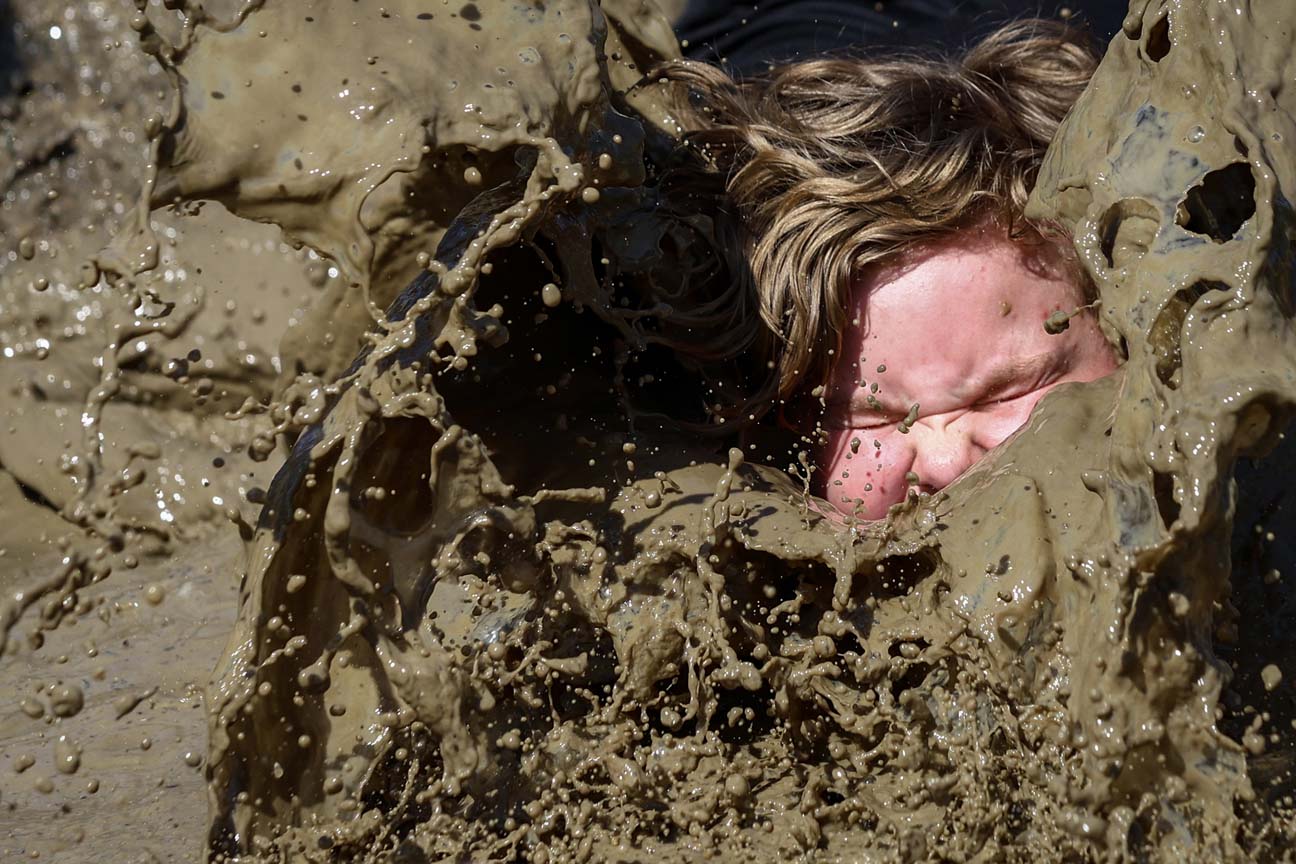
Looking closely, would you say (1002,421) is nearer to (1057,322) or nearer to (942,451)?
(942,451)

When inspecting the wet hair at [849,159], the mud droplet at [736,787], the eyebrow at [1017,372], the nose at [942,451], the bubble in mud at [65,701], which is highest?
the wet hair at [849,159]

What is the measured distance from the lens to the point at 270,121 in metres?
1.73

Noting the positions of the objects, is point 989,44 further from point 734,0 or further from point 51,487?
point 51,487

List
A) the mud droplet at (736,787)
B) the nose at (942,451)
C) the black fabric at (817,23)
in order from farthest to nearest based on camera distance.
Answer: the black fabric at (817,23)
the nose at (942,451)
the mud droplet at (736,787)

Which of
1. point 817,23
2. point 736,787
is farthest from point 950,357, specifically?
point 817,23

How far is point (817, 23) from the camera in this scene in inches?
144

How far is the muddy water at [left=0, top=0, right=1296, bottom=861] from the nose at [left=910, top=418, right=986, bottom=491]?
0.51 ft

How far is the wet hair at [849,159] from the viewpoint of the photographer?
7.55 ft

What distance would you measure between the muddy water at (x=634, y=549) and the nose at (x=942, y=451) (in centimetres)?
15

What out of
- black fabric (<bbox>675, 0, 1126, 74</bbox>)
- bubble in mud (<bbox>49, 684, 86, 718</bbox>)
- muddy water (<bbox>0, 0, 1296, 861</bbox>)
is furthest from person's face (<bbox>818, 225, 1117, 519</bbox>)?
black fabric (<bbox>675, 0, 1126, 74</bbox>)

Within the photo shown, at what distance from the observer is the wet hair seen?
2.30 meters

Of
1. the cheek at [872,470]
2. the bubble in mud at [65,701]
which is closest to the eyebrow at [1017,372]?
the cheek at [872,470]

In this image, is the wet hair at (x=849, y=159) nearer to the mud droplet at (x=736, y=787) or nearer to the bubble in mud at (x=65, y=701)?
the mud droplet at (x=736, y=787)

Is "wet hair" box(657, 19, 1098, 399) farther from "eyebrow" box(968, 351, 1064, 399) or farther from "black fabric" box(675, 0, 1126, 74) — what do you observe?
"black fabric" box(675, 0, 1126, 74)
